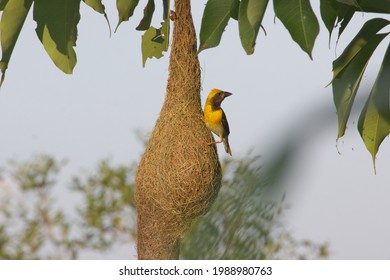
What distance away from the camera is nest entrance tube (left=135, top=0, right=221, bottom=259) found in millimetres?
2672

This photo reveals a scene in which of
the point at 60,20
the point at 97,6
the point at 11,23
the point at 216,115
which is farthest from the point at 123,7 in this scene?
the point at 216,115

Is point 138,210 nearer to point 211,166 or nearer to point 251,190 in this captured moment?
point 211,166

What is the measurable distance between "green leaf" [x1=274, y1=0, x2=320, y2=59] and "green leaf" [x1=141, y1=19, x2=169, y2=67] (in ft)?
3.99

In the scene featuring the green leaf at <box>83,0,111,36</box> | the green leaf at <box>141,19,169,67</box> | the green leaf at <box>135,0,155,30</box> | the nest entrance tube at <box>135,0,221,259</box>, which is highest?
the green leaf at <box>83,0,111,36</box>

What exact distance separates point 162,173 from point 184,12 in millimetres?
698

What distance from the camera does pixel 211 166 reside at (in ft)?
9.02

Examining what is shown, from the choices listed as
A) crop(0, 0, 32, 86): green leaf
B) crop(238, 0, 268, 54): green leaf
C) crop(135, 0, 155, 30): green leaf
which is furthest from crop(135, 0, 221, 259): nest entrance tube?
crop(238, 0, 268, 54): green leaf

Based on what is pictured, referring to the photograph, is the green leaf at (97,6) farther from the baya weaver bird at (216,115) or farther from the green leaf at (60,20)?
the baya weaver bird at (216,115)

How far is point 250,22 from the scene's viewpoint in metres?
1.47

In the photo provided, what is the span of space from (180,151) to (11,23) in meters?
0.85

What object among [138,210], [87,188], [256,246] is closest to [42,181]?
[87,188]

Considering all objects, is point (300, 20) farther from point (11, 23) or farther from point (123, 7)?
point (11, 23)

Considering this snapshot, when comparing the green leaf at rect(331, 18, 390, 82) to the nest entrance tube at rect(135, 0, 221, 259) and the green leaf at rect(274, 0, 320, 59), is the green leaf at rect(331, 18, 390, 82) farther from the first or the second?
the nest entrance tube at rect(135, 0, 221, 259)

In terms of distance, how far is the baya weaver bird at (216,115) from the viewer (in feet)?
8.93
